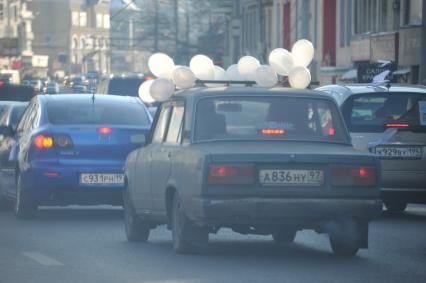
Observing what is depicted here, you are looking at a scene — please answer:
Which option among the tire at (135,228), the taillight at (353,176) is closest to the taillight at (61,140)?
the tire at (135,228)

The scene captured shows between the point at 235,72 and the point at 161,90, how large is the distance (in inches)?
41.5

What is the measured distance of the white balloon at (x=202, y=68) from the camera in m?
14.2

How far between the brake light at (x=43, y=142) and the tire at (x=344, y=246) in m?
5.09

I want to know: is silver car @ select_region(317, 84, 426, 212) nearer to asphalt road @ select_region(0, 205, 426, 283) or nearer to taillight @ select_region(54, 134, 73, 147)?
asphalt road @ select_region(0, 205, 426, 283)

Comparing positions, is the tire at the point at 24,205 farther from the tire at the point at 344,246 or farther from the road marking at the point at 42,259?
the tire at the point at 344,246

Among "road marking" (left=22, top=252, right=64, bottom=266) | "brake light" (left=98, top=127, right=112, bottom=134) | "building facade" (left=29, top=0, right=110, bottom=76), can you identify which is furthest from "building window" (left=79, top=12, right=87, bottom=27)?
"road marking" (left=22, top=252, right=64, bottom=266)

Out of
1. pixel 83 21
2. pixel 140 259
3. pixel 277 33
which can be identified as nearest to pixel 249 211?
pixel 140 259

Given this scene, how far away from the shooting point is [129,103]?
1752cm

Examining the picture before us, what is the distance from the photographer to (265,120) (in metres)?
12.3

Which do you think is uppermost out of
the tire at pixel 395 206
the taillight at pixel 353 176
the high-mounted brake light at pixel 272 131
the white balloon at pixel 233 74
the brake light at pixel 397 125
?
the white balloon at pixel 233 74

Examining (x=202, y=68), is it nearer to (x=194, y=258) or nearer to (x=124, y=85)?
(x=194, y=258)

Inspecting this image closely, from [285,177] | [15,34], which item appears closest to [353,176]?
[285,177]

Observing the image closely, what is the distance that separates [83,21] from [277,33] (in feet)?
439

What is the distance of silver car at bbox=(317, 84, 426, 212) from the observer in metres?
16.6
